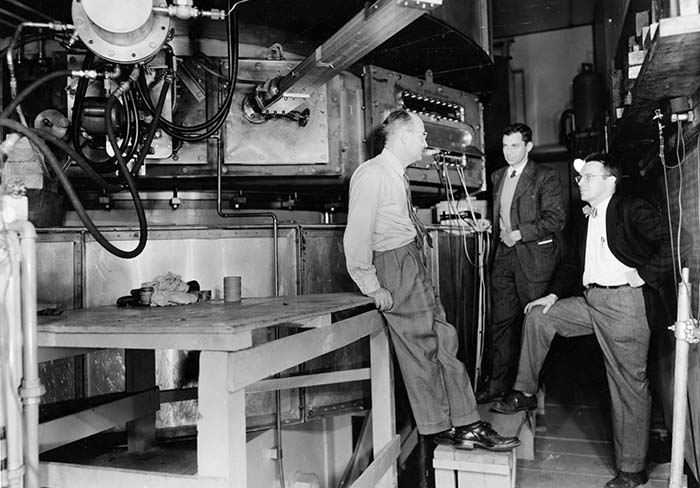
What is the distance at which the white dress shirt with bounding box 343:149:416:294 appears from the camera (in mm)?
2721

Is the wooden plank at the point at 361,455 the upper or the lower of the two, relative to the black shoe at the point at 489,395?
lower

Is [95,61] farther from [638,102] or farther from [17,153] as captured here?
[638,102]

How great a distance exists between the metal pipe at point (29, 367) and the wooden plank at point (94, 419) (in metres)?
0.50

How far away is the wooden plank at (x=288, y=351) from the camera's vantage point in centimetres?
174

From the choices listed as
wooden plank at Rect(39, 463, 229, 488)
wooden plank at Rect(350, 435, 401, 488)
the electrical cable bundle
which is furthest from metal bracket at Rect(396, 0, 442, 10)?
wooden plank at Rect(350, 435, 401, 488)

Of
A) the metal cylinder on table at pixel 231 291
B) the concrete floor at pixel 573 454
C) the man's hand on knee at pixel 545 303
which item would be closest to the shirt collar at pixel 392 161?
the metal cylinder on table at pixel 231 291

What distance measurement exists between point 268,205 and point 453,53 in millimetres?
1536

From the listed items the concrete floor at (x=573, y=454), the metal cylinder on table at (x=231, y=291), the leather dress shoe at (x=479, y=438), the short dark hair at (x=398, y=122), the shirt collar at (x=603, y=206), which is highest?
the short dark hair at (x=398, y=122)

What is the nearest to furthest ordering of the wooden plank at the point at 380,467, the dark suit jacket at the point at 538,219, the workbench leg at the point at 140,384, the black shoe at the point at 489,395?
the wooden plank at the point at 380,467 < the workbench leg at the point at 140,384 < the dark suit jacket at the point at 538,219 < the black shoe at the point at 489,395

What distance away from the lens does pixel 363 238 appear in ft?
8.89

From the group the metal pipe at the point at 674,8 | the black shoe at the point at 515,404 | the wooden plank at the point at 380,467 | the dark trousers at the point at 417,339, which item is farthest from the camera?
the black shoe at the point at 515,404

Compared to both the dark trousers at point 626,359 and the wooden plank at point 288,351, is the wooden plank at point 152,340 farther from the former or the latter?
the dark trousers at point 626,359

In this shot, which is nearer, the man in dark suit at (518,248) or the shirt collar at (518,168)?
the man in dark suit at (518,248)

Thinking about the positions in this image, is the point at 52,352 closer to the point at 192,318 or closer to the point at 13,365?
the point at 13,365
